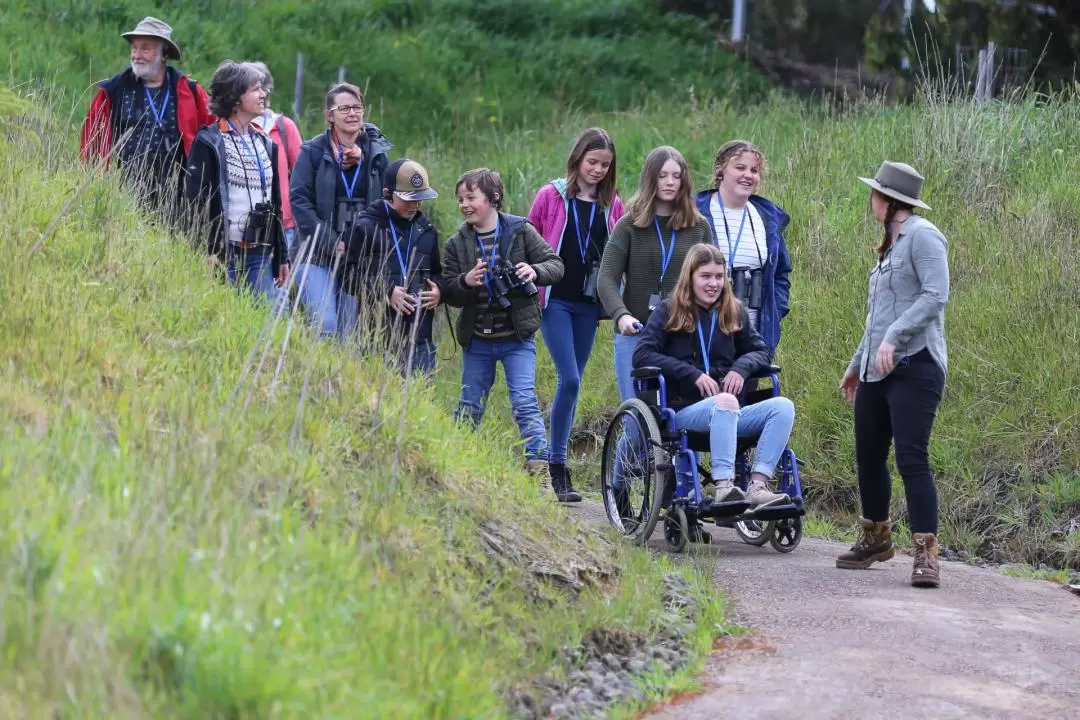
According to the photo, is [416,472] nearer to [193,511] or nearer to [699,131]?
[193,511]

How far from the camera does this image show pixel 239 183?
30.5ft

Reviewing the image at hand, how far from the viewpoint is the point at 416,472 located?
654 cm

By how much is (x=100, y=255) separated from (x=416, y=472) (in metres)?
2.31

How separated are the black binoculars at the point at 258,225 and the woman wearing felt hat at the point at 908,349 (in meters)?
3.56

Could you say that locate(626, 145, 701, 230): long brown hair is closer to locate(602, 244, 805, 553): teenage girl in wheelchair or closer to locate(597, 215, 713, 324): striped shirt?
locate(597, 215, 713, 324): striped shirt

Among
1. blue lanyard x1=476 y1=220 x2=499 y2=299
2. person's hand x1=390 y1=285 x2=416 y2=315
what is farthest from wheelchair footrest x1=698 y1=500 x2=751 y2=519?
person's hand x1=390 y1=285 x2=416 y2=315

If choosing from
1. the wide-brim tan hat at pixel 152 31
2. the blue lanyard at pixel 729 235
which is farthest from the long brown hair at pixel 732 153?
the wide-brim tan hat at pixel 152 31

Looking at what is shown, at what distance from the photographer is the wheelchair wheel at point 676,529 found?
7942 millimetres

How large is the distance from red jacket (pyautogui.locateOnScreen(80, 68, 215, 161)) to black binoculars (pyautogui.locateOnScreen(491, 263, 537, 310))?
2047 mm

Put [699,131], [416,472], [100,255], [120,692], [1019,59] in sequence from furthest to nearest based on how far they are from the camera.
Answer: [1019,59] < [699,131] < [100,255] < [416,472] < [120,692]

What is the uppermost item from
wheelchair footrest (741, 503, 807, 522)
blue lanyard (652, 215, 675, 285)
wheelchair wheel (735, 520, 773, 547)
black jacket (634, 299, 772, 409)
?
blue lanyard (652, 215, 675, 285)

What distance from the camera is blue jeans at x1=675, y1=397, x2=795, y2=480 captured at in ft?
26.3

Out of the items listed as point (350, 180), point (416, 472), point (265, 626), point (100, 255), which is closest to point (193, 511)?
point (265, 626)

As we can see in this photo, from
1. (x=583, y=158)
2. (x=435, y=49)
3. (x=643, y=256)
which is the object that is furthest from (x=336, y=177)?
(x=435, y=49)
